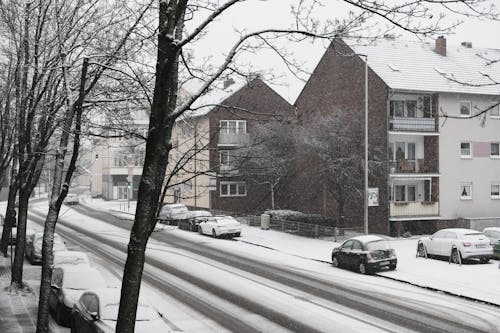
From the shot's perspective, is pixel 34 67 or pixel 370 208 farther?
pixel 370 208

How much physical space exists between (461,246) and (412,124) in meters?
13.3

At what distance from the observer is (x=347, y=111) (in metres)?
35.8

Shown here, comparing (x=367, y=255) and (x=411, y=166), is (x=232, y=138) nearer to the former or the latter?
(x=411, y=166)

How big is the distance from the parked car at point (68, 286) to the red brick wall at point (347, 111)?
17.3 m

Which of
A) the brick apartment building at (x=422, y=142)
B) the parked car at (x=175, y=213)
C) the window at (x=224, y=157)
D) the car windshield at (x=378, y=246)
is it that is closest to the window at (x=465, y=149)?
the brick apartment building at (x=422, y=142)

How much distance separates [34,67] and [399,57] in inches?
1157

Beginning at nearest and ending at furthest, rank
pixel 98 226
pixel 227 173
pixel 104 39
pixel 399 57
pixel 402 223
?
pixel 227 173
pixel 104 39
pixel 402 223
pixel 399 57
pixel 98 226

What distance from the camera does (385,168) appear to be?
1252 inches

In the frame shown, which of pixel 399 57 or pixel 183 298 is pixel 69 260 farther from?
pixel 399 57

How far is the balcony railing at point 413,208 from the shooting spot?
33.0 metres

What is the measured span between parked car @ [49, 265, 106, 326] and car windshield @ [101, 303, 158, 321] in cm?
198

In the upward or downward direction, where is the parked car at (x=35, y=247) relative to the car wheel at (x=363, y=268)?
upward

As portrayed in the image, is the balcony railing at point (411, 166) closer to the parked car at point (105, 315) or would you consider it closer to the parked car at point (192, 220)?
the parked car at point (192, 220)

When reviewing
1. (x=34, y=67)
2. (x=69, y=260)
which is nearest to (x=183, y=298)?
(x=69, y=260)
